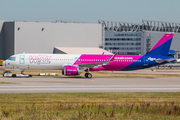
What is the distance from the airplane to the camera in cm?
4534

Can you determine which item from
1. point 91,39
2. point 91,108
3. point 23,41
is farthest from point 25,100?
point 91,39

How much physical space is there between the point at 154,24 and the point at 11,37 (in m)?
105

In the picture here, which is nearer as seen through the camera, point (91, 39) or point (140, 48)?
point (91, 39)

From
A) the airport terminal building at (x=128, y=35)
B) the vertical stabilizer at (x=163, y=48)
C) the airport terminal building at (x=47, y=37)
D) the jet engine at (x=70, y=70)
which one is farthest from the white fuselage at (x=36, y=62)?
the airport terminal building at (x=128, y=35)

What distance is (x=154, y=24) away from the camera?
541 ft

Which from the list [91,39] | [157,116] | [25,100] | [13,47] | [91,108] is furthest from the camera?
[91,39]

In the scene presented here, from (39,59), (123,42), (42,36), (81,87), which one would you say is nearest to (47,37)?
(42,36)

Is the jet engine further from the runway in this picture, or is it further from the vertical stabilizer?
the vertical stabilizer

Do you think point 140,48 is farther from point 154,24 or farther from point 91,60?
point 91,60

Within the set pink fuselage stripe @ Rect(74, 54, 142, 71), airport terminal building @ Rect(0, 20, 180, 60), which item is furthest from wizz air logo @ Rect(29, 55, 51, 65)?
airport terminal building @ Rect(0, 20, 180, 60)

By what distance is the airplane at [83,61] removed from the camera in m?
45.3

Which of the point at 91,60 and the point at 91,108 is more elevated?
the point at 91,60

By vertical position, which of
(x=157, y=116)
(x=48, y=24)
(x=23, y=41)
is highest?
(x=48, y=24)

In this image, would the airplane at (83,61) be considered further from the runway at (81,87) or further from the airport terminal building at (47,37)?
the airport terminal building at (47,37)
